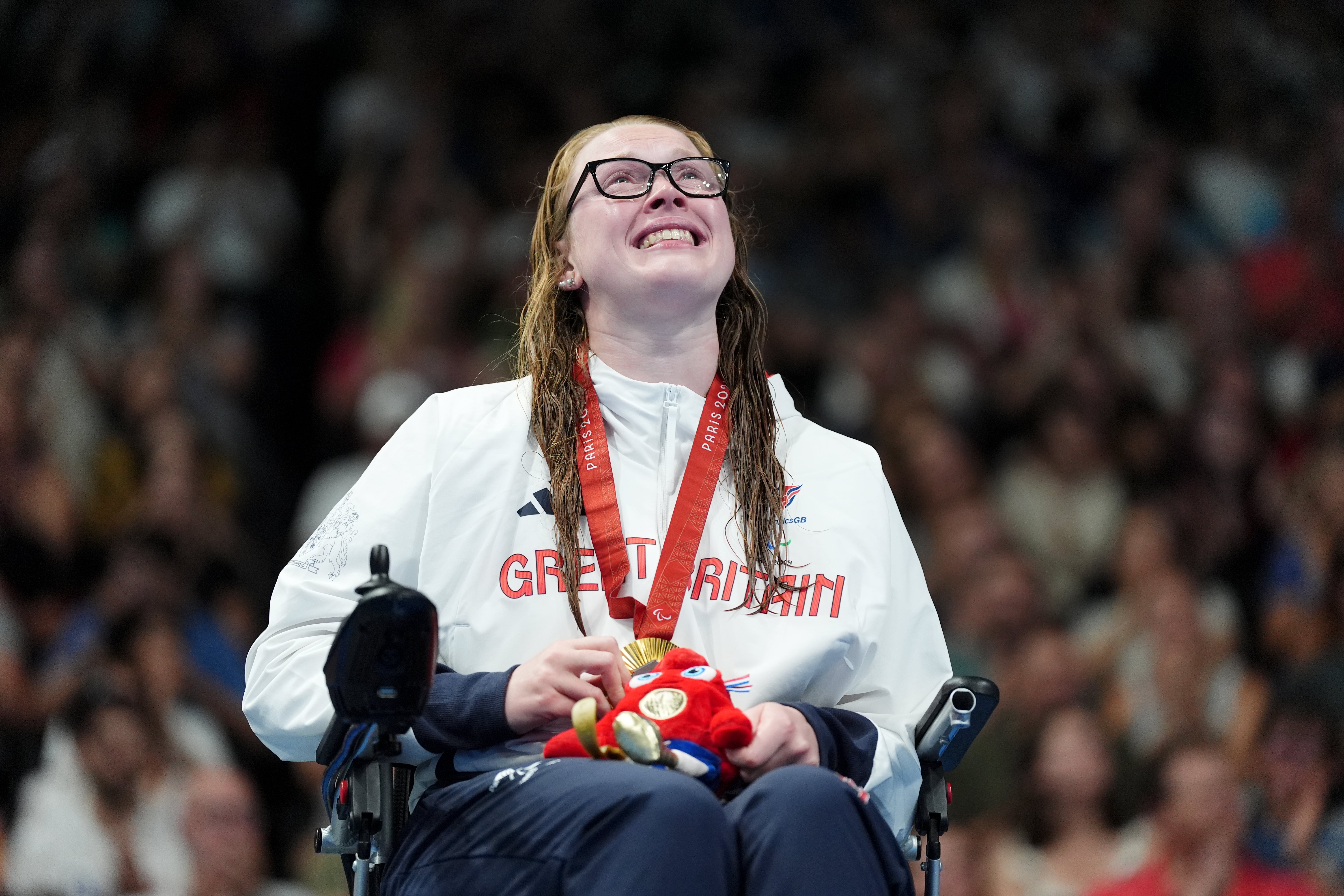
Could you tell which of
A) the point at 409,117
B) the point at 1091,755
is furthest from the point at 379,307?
the point at 1091,755

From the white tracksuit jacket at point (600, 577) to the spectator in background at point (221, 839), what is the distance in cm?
223

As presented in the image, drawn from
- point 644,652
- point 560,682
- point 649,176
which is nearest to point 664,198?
point 649,176

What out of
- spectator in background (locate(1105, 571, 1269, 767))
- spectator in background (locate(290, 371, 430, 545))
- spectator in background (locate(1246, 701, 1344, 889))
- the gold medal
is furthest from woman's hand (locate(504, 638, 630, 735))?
spectator in background (locate(290, 371, 430, 545))

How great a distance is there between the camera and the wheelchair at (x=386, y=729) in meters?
2.32

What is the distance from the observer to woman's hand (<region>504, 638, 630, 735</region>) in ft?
8.20

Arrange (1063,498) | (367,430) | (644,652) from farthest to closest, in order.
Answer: (1063,498), (367,430), (644,652)

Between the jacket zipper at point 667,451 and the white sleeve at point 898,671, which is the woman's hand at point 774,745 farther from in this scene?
the jacket zipper at point 667,451

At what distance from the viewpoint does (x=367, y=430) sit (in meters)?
6.15

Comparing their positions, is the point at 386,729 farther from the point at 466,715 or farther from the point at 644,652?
the point at 644,652

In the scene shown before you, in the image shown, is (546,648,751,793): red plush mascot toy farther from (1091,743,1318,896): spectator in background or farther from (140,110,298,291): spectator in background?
(140,110,298,291): spectator in background

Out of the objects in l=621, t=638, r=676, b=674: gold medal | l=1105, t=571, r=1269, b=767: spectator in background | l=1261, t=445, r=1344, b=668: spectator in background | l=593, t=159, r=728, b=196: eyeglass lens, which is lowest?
l=1105, t=571, r=1269, b=767: spectator in background

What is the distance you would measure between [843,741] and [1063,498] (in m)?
4.03

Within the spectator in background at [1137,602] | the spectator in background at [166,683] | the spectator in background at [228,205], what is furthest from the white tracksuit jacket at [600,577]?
the spectator in background at [228,205]

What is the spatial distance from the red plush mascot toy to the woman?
0.13 ft
